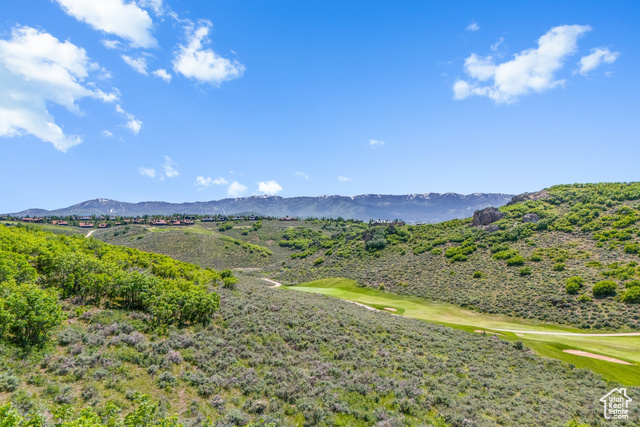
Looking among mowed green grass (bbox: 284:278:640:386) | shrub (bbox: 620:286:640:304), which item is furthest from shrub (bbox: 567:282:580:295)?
mowed green grass (bbox: 284:278:640:386)

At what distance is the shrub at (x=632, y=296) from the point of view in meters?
32.4

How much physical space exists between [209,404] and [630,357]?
30.3 m

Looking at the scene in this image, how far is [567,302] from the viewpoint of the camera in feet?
115

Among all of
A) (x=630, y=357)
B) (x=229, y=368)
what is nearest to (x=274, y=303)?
(x=229, y=368)

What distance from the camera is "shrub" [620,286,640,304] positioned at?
32.4 metres

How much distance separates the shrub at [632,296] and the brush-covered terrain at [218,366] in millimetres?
24075

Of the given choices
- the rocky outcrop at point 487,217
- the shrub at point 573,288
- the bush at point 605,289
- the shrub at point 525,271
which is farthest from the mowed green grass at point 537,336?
the rocky outcrop at point 487,217

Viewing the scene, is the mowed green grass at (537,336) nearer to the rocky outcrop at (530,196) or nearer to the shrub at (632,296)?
the shrub at (632,296)

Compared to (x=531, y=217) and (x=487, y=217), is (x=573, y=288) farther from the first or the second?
(x=487, y=217)

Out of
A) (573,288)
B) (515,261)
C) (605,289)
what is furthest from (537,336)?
(515,261)

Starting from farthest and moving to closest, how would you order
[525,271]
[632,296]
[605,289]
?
[525,271] → [605,289] → [632,296]

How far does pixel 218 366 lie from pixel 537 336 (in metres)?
30.4

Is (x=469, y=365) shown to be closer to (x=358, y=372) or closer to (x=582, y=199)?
(x=358, y=372)

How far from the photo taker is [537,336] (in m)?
27.4
